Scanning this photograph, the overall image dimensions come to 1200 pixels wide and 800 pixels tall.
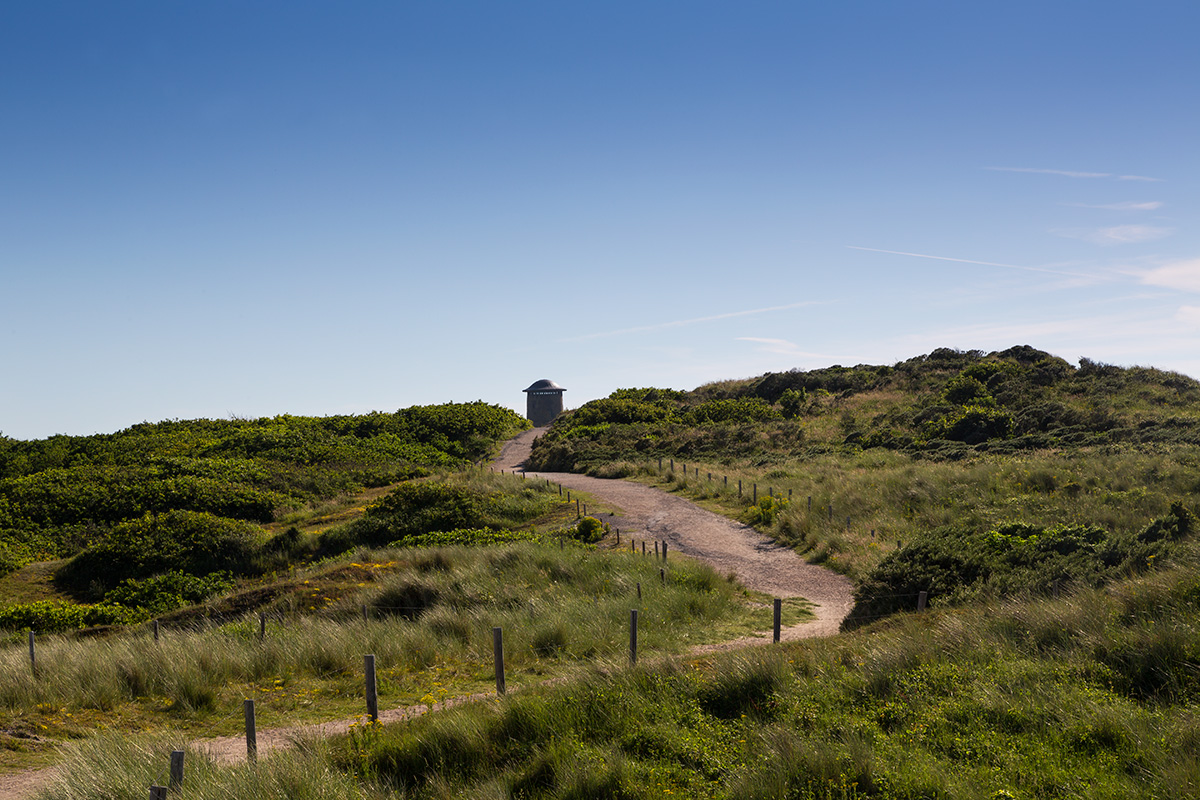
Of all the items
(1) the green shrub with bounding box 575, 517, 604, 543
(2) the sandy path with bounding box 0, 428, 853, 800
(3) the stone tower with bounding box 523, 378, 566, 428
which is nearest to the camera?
(2) the sandy path with bounding box 0, 428, 853, 800

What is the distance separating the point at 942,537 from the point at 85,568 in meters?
24.5

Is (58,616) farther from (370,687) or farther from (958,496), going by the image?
(958,496)

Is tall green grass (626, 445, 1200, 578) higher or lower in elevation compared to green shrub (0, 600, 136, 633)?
higher

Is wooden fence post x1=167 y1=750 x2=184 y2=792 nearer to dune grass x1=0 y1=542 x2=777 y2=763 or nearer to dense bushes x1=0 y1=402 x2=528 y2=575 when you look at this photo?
dune grass x1=0 y1=542 x2=777 y2=763

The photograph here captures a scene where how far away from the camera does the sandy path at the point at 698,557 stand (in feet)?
26.1

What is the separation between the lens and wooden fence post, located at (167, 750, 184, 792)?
5.80 m

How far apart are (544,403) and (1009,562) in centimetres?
5920

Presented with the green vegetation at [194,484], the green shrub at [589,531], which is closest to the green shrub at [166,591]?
the green vegetation at [194,484]

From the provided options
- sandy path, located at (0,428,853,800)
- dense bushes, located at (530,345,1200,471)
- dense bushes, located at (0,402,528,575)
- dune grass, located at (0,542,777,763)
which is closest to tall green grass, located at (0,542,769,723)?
dune grass, located at (0,542,777,763)

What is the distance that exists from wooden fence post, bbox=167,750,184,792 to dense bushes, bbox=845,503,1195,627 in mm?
9333

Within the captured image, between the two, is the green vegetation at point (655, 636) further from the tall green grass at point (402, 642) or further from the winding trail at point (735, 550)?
the winding trail at point (735, 550)

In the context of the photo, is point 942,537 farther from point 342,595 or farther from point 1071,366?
point 1071,366

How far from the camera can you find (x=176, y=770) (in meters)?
5.84

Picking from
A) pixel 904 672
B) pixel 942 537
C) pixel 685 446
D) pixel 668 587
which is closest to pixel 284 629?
pixel 668 587
